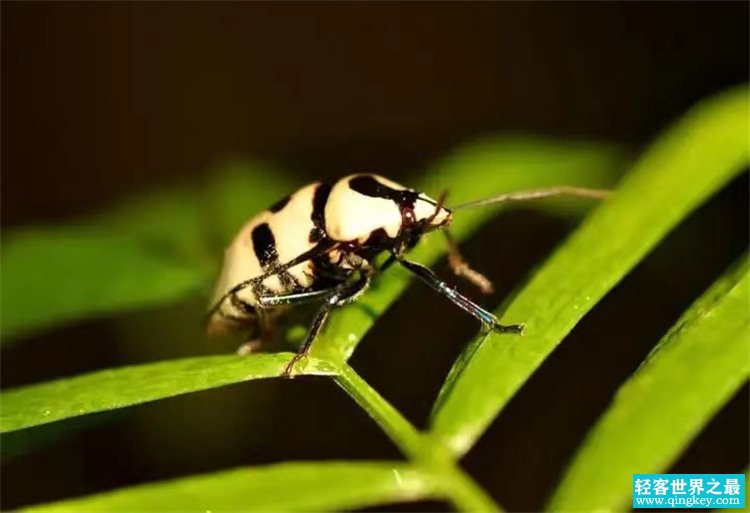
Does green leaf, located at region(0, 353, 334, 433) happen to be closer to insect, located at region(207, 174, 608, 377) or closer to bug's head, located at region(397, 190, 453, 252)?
insect, located at region(207, 174, 608, 377)

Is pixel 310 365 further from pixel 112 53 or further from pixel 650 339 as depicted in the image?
pixel 112 53

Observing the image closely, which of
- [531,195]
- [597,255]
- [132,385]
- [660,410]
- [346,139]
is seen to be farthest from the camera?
[346,139]

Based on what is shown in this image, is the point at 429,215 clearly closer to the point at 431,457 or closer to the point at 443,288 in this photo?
the point at 443,288

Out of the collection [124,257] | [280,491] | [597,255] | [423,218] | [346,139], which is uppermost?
[597,255]

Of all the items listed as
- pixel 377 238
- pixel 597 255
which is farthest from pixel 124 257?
pixel 597 255

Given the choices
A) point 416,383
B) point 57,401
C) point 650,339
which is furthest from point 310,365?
point 650,339

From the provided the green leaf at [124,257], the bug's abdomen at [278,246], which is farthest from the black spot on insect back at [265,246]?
the green leaf at [124,257]
